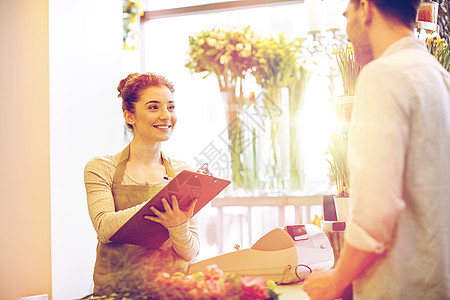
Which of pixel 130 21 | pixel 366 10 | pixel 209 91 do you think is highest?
pixel 130 21

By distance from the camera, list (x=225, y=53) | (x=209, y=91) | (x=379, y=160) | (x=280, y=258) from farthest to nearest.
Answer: (x=209, y=91) → (x=225, y=53) → (x=280, y=258) → (x=379, y=160)

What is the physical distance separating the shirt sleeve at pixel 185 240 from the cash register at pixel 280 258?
3.7 inches

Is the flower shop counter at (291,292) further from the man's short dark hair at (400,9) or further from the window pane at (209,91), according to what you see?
the window pane at (209,91)

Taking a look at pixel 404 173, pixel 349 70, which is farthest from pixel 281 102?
pixel 404 173

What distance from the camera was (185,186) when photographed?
1597 mm

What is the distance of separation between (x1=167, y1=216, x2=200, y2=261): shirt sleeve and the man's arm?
0.75 m

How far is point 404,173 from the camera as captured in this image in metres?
1.04

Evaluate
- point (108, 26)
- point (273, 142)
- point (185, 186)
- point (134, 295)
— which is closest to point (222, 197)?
point (273, 142)

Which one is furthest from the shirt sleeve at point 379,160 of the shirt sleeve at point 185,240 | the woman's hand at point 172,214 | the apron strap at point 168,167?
the apron strap at point 168,167

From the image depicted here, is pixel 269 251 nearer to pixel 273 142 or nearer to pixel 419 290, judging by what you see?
pixel 419 290

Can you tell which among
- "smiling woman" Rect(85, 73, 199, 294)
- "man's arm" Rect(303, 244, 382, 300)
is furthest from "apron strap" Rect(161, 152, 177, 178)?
"man's arm" Rect(303, 244, 382, 300)

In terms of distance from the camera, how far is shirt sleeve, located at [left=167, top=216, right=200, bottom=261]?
1822mm

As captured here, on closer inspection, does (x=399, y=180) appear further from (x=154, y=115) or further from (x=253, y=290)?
(x=154, y=115)

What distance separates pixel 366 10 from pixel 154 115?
1.14 m
